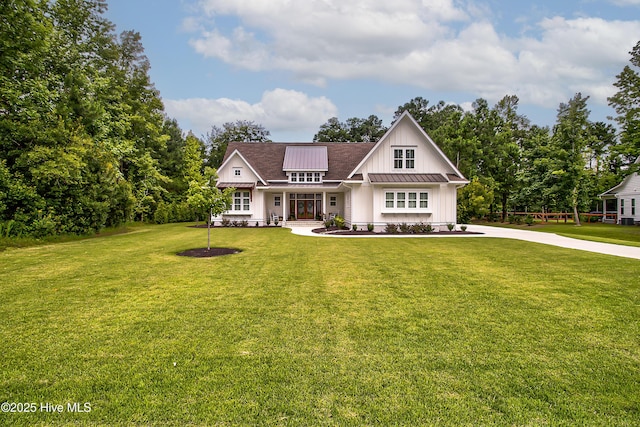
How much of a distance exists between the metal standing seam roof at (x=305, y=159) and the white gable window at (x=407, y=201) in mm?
7918

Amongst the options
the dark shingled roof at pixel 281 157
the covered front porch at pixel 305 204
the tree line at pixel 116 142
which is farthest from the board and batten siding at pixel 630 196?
the covered front porch at pixel 305 204

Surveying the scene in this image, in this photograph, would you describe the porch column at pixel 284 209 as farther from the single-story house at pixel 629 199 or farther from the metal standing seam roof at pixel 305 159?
the single-story house at pixel 629 199

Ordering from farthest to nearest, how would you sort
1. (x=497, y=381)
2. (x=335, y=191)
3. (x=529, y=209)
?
(x=529, y=209)
(x=335, y=191)
(x=497, y=381)

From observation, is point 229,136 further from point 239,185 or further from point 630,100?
point 630,100

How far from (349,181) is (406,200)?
380 centimetres

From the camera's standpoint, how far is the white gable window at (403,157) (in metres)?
22.1

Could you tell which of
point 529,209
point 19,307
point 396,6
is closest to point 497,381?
point 19,307

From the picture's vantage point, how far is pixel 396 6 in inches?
587

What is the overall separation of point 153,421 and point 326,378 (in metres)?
1.56

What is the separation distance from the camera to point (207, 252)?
12.0m

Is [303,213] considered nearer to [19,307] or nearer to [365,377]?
[19,307]

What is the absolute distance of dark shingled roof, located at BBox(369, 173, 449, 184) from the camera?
20859 mm

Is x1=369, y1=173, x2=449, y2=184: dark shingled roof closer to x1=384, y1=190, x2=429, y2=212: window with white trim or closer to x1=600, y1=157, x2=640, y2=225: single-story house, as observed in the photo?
x1=384, y1=190, x2=429, y2=212: window with white trim

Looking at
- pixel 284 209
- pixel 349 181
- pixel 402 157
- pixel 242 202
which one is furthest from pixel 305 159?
pixel 402 157
